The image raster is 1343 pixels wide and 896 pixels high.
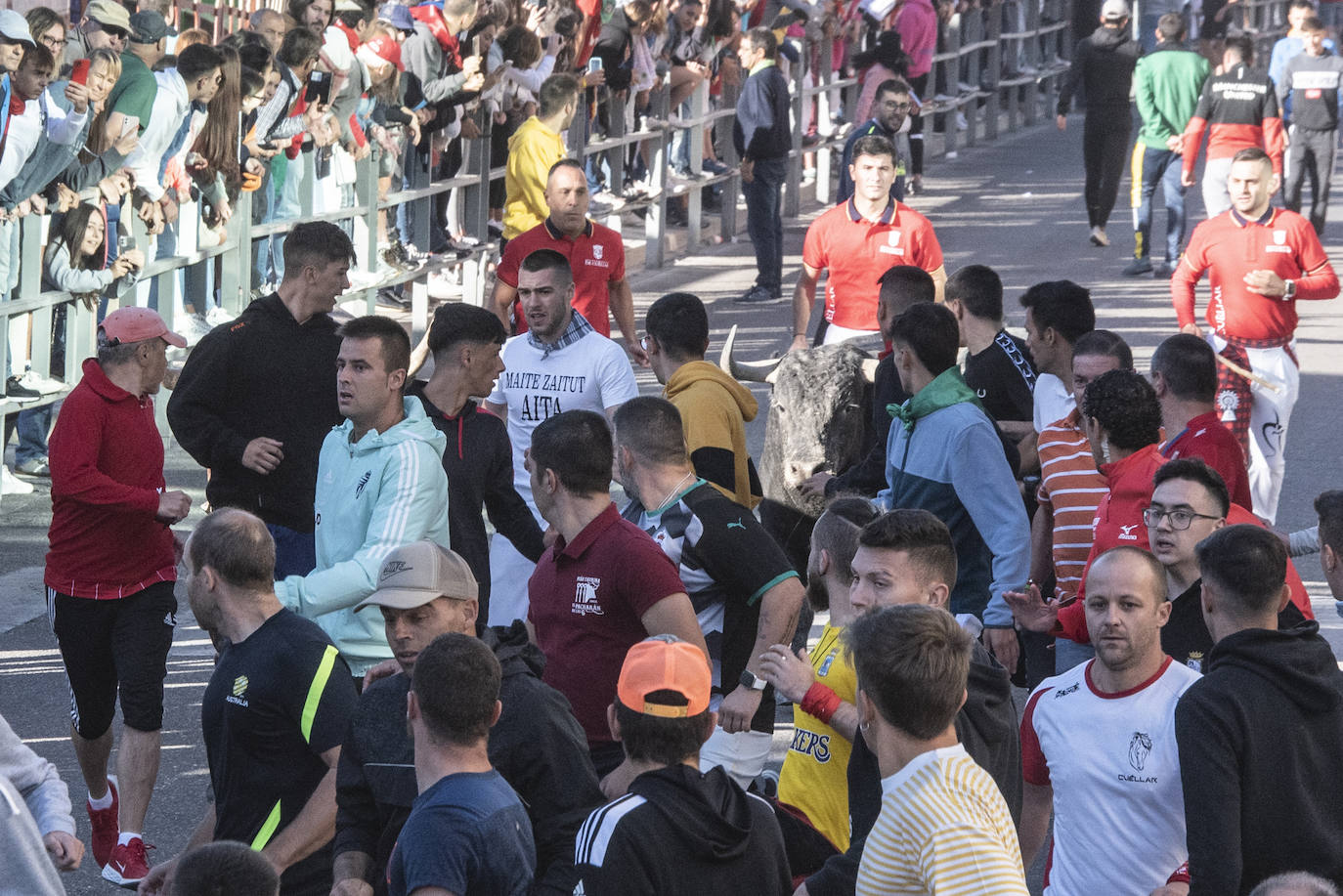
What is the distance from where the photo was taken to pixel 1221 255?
10.5 m

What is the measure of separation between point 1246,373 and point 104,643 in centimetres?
608

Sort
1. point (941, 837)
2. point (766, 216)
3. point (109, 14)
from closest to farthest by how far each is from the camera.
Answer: point (941, 837) < point (109, 14) < point (766, 216)

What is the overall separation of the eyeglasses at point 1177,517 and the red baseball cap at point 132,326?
368 centimetres

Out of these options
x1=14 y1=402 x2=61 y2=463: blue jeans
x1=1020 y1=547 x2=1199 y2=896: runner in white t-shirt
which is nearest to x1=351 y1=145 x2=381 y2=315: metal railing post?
x1=14 y1=402 x2=61 y2=463: blue jeans

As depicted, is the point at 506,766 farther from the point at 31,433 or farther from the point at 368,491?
the point at 31,433

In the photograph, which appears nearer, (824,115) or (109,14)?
(109,14)

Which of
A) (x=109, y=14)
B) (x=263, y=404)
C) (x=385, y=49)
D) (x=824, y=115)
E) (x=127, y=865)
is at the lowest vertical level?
(x=127, y=865)

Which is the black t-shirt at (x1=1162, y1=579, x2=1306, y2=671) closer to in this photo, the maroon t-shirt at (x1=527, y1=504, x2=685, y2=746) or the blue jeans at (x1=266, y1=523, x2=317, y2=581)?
the maroon t-shirt at (x1=527, y1=504, x2=685, y2=746)

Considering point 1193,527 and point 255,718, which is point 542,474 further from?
point 1193,527

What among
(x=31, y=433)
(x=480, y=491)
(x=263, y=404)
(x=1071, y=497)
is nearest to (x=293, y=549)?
(x=263, y=404)

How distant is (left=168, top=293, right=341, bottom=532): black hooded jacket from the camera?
284 inches

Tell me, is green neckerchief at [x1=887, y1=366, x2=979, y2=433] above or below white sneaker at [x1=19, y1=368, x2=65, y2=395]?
above

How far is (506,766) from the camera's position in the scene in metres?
4.41

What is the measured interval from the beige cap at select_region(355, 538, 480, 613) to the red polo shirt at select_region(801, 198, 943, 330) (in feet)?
20.2
